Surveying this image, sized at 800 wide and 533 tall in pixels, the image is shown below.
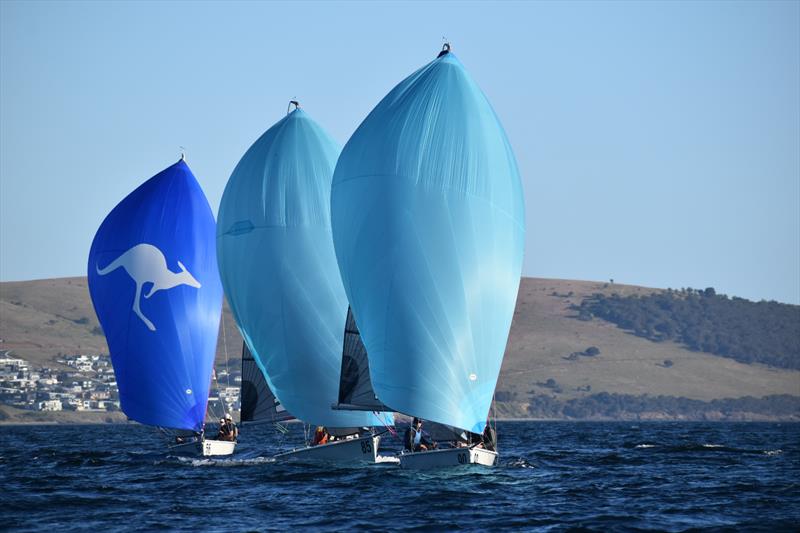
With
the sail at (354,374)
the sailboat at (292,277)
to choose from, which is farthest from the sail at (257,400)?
the sail at (354,374)

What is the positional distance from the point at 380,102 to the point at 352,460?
1259cm

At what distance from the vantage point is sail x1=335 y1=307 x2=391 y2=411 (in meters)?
42.8

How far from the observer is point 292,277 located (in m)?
45.8

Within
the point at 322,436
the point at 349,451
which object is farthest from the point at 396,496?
the point at 322,436

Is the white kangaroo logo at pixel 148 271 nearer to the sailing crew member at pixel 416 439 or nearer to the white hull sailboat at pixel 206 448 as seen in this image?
the white hull sailboat at pixel 206 448

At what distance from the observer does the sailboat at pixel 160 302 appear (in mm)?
52125

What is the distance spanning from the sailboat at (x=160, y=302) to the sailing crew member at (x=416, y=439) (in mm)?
13202

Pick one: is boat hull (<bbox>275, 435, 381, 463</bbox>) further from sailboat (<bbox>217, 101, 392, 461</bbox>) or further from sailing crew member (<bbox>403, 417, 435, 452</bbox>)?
sailing crew member (<bbox>403, 417, 435, 452</bbox>)

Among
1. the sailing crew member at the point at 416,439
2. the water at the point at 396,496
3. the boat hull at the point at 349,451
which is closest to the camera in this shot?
the water at the point at 396,496

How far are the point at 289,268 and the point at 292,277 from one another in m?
0.34

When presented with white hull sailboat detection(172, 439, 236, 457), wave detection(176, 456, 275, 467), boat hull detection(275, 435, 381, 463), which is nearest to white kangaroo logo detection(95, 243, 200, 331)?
white hull sailboat detection(172, 439, 236, 457)

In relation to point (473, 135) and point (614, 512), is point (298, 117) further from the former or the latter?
point (614, 512)

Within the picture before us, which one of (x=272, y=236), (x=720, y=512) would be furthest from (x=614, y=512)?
(x=272, y=236)

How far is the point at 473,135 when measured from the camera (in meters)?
38.8
